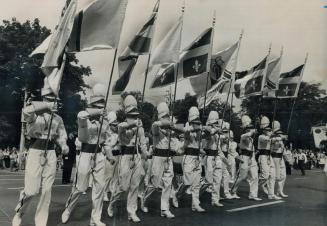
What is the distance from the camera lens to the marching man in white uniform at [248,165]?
41.9 feet

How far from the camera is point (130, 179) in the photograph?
8.97 m

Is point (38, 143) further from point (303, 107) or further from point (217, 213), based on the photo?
point (303, 107)

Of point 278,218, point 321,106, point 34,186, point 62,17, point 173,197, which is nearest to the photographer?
point 34,186

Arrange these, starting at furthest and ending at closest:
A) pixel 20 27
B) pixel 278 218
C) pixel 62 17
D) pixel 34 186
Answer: pixel 20 27 < pixel 278 218 < pixel 62 17 < pixel 34 186

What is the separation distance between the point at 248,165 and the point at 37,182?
7055 millimetres

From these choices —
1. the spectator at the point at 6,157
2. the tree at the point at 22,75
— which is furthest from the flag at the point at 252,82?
the spectator at the point at 6,157

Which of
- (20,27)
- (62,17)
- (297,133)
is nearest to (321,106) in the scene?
(297,133)

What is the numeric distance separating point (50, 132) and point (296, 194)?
29.9 ft

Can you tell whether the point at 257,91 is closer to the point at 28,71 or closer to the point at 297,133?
the point at 28,71

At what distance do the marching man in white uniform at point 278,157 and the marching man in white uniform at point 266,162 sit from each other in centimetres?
25

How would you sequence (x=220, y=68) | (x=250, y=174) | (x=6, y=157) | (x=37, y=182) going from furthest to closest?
(x=6, y=157) < (x=220, y=68) < (x=250, y=174) < (x=37, y=182)

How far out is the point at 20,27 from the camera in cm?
2852

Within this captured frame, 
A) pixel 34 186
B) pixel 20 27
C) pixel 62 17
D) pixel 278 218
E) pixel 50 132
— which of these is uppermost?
pixel 20 27

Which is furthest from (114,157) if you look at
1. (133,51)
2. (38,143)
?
(133,51)
